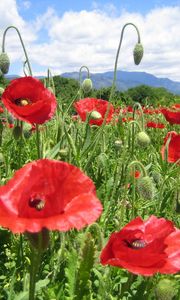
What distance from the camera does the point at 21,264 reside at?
174cm

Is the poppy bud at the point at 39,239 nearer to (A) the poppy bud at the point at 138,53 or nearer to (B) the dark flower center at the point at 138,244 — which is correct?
(B) the dark flower center at the point at 138,244

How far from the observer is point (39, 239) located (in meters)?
0.90

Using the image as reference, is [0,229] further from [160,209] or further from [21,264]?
[160,209]

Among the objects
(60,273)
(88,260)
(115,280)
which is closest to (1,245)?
(60,273)

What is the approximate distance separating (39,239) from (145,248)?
0.92 feet

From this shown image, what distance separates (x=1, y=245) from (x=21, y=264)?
0.19m

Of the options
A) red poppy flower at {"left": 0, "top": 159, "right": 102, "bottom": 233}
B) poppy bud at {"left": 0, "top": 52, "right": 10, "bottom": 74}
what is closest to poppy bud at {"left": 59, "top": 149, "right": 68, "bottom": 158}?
poppy bud at {"left": 0, "top": 52, "right": 10, "bottom": 74}

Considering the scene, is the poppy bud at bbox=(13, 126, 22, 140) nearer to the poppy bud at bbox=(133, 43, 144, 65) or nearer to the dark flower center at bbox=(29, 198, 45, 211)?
the poppy bud at bbox=(133, 43, 144, 65)

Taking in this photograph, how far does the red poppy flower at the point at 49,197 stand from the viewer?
2.92 feet

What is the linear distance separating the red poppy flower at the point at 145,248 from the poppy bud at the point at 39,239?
19 centimetres

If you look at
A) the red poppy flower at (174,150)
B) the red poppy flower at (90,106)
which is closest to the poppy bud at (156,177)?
the red poppy flower at (174,150)

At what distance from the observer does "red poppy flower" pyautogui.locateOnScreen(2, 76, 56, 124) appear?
1617 millimetres

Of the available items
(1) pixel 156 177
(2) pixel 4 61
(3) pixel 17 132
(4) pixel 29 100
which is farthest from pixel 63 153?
(1) pixel 156 177

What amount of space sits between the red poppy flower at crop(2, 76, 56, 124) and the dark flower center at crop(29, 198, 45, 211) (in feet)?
2.18
